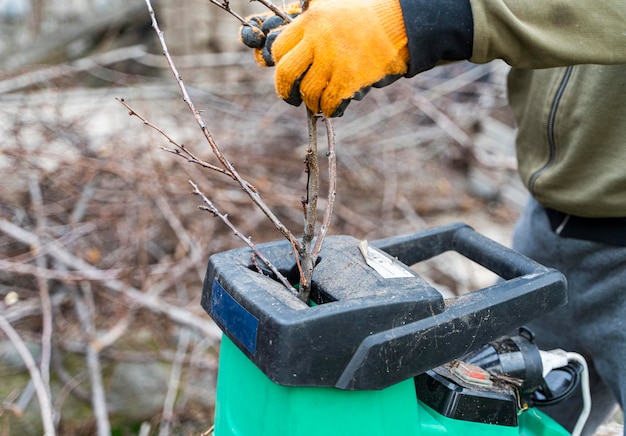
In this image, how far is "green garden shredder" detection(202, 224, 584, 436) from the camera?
81cm

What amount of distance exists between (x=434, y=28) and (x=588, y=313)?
0.79m

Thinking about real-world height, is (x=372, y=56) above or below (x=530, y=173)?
above

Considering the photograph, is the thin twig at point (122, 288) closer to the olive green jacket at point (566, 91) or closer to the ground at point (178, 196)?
the ground at point (178, 196)

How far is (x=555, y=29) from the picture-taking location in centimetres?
93

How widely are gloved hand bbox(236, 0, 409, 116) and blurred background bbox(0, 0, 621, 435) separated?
1222 millimetres

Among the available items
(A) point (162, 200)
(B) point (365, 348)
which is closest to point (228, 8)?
(B) point (365, 348)

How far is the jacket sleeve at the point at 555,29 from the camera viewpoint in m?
0.91

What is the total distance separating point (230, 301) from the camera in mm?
899

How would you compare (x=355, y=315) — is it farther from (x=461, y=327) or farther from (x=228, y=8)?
(x=228, y=8)

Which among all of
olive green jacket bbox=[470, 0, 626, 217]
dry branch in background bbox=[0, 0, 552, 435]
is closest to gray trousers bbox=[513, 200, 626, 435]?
olive green jacket bbox=[470, 0, 626, 217]

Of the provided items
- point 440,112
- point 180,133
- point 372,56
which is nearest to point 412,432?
point 372,56

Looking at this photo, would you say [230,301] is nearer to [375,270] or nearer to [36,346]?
[375,270]

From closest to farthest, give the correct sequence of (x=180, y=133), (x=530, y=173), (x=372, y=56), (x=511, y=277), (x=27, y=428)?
1. (x=372, y=56)
2. (x=511, y=277)
3. (x=530, y=173)
4. (x=27, y=428)
5. (x=180, y=133)

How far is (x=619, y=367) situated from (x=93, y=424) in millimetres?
1506
